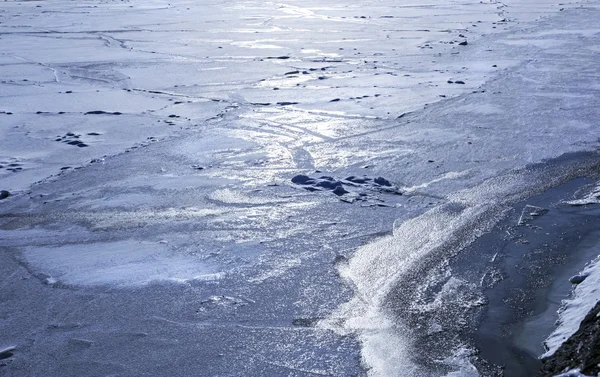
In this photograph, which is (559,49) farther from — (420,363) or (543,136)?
(420,363)

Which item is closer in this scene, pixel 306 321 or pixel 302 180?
pixel 306 321

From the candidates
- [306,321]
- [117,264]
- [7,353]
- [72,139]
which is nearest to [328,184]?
[117,264]

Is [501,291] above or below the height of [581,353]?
below

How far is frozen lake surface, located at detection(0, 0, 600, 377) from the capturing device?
3.80m

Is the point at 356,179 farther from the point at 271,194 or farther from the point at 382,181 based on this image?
the point at 271,194

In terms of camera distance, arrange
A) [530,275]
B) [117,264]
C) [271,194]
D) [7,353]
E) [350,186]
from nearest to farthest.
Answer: [7,353], [530,275], [117,264], [271,194], [350,186]

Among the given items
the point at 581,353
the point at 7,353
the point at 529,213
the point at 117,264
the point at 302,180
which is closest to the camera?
the point at 581,353

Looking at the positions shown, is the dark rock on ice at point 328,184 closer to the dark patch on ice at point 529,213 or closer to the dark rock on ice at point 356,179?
the dark rock on ice at point 356,179

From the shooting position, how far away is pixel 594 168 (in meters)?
6.27

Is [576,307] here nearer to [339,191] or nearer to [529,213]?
[529,213]

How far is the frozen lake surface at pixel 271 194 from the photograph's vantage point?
3.80 m

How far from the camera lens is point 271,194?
5855mm

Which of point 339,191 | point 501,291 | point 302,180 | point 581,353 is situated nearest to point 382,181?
point 339,191

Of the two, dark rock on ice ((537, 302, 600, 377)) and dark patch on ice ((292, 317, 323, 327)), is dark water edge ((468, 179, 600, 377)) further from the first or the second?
dark patch on ice ((292, 317, 323, 327))
